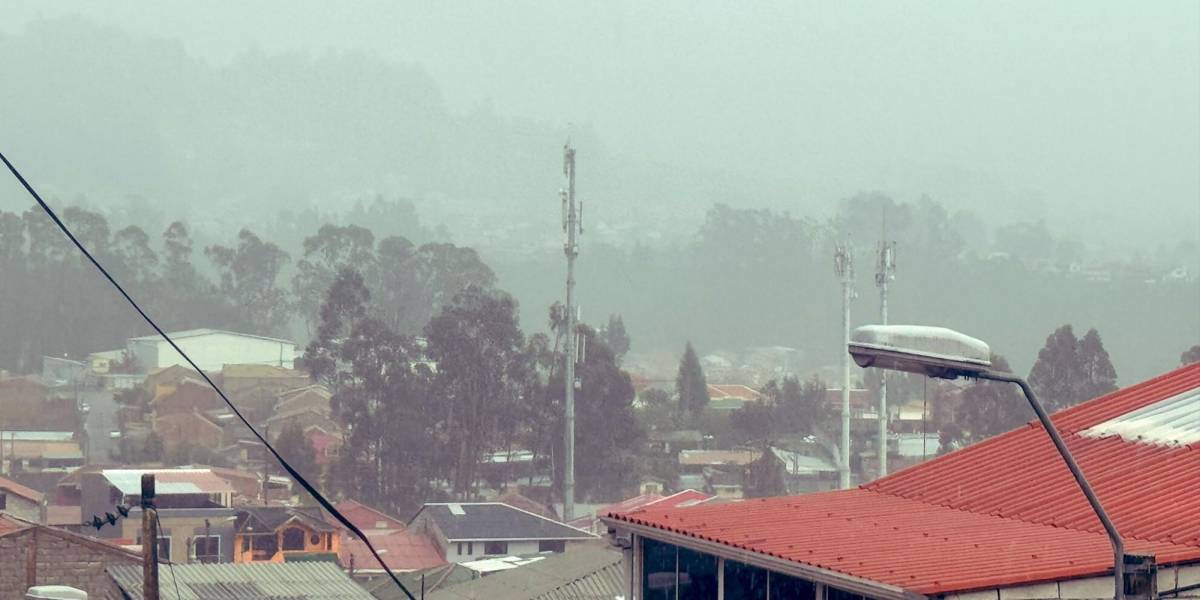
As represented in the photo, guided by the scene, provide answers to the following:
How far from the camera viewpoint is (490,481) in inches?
2217

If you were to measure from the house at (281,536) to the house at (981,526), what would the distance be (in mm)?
21830

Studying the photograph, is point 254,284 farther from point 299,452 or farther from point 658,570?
point 658,570

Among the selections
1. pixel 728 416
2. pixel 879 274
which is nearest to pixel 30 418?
pixel 728 416

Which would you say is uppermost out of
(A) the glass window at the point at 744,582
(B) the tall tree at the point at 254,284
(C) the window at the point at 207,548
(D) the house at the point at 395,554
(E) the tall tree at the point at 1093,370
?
(B) the tall tree at the point at 254,284

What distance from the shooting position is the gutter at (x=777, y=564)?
848 centimetres

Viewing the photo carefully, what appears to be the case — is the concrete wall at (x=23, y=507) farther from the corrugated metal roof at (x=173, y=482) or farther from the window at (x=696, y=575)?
the window at (x=696, y=575)

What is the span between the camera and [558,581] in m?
24.3

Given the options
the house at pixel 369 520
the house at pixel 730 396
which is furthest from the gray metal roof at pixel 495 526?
the house at pixel 730 396

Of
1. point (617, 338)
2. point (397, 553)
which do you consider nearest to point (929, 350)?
point (397, 553)

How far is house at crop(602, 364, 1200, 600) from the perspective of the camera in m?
8.66

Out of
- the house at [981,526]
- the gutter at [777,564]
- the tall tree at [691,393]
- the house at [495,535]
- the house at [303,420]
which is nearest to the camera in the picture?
the gutter at [777,564]

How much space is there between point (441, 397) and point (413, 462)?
3.93 metres

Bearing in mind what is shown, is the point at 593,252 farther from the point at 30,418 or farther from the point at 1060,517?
the point at 1060,517

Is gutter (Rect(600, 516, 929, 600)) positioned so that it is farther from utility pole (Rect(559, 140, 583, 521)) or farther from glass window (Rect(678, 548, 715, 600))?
utility pole (Rect(559, 140, 583, 521))
